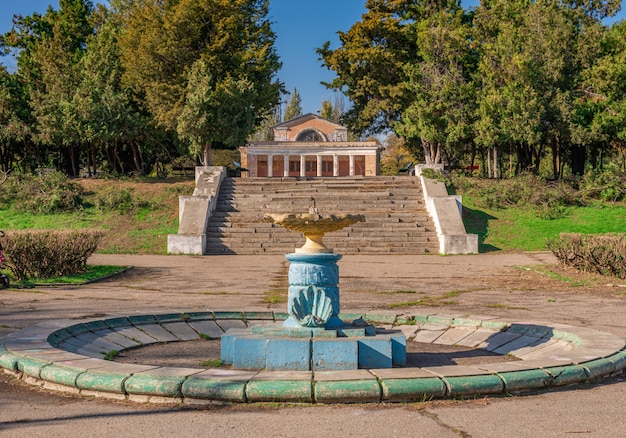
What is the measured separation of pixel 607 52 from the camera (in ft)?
106

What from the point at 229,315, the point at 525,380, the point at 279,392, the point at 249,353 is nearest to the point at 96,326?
the point at 229,315

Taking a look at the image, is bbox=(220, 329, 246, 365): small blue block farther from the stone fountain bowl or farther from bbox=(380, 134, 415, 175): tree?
bbox=(380, 134, 415, 175): tree

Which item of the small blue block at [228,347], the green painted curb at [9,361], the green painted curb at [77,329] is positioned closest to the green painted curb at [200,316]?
the green painted curb at [77,329]

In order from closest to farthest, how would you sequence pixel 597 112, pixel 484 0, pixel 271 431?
1. pixel 271 431
2. pixel 597 112
3. pixel 484 0

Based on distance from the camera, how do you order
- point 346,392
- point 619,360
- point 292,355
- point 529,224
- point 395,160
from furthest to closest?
1. point 395,160
2. point 529,224
3. point 292,355
4. point 619,360
5. point 346,392

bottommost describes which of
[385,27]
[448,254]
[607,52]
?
[448,254]

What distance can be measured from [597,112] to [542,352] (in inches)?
1063

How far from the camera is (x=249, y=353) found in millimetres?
6508

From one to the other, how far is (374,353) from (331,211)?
1766 cm

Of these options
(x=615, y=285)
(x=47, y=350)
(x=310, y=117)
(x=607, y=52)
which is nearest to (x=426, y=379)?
(x=47, y=350)

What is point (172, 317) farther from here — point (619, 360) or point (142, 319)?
point (619, 360)

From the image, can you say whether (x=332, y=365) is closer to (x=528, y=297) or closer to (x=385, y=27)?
(x=528, y=297)

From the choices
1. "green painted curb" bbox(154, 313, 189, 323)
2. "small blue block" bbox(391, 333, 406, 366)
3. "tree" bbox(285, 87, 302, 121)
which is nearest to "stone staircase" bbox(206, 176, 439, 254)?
"green painted curb" bbox(154, 313, 189, 323)

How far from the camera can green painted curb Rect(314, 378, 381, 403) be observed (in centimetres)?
501
